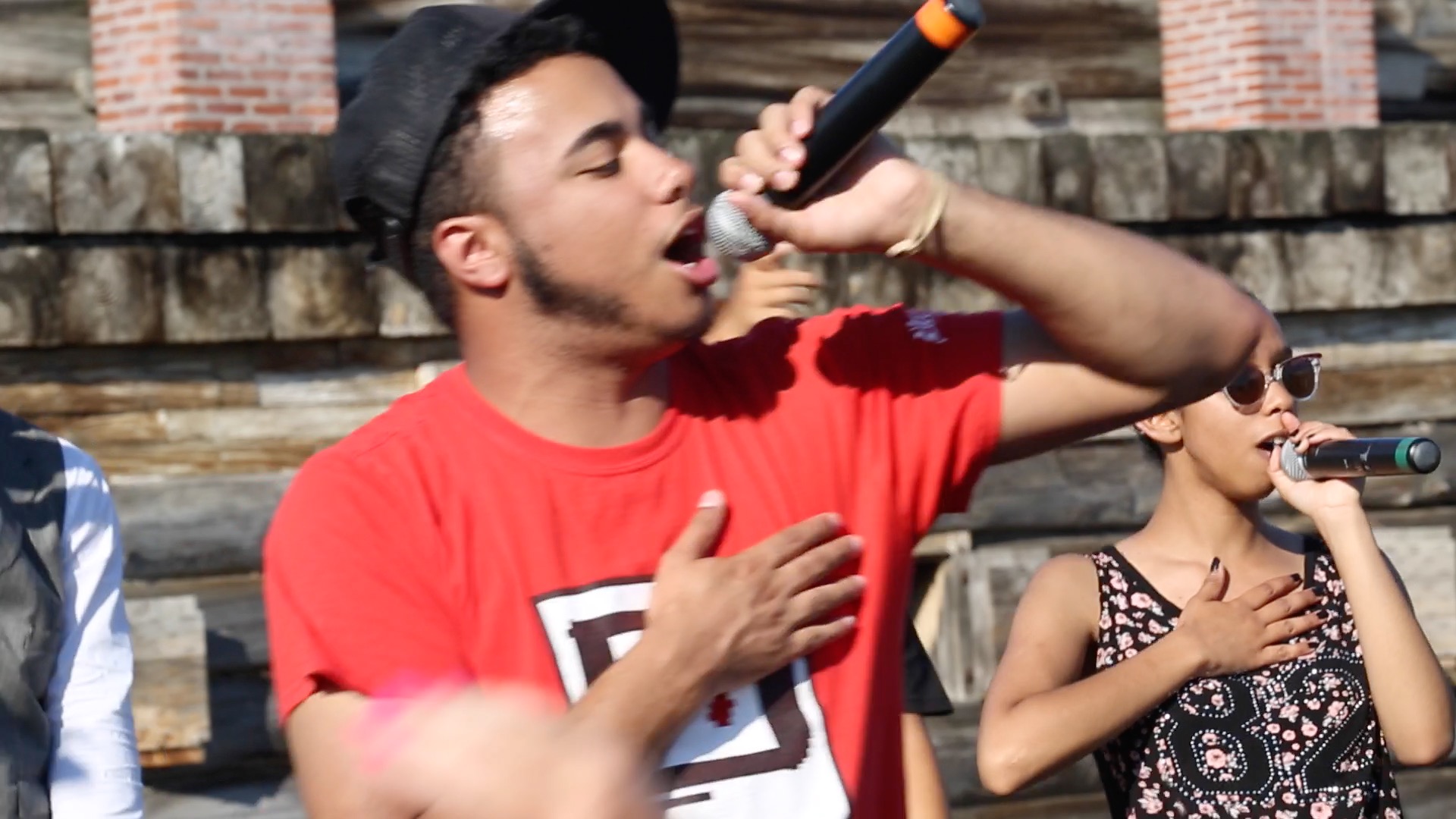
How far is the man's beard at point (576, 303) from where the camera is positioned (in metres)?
1.95

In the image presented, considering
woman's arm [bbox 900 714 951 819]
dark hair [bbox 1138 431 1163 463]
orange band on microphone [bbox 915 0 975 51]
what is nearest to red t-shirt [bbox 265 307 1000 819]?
orange band on microphone [bbox 915 0 975 51]

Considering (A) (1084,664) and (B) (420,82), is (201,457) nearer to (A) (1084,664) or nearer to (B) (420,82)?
(A) (1084,664)

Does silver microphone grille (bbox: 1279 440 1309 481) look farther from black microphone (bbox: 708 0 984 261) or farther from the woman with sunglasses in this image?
black microphone (bbox: 708 0 984 261)

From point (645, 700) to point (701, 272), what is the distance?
16.6 inches

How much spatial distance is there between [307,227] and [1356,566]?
2940 millimetres

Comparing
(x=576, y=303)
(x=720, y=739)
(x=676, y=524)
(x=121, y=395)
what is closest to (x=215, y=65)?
(x=121, y=395)

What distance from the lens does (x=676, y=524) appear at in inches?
76.9

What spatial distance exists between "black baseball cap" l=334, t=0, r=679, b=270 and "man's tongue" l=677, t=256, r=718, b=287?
0.26 meters

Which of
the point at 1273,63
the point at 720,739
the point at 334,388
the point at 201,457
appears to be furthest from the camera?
the point at 1273,63

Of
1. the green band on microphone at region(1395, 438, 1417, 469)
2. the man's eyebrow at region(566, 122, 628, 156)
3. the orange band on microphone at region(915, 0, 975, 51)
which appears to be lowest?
the green band on microphone at region(1395, 438, 1417, 469)

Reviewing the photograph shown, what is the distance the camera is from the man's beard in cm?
195

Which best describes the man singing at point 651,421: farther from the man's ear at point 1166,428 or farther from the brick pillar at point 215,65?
the brick pillar at point 215,65

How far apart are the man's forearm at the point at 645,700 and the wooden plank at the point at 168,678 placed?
3.27 metres

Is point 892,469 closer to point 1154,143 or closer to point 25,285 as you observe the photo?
point 25,285
